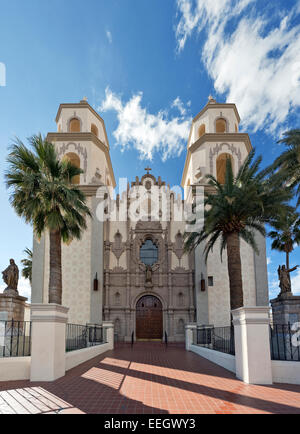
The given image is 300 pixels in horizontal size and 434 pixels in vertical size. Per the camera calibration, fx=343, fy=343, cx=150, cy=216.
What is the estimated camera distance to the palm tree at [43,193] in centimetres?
1512

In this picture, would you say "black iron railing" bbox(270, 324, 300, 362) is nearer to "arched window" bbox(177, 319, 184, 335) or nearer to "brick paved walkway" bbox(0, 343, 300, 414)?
"brick paved walkway" bbox(0, 343, 300, 414)

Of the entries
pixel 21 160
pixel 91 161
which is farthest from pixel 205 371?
pixel 91 161

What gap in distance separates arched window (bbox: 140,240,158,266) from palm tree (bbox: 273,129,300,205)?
12.9 metres

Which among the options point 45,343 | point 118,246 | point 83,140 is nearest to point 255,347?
point 45,343

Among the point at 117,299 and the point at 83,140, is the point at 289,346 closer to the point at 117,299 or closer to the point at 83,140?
the point at 117,299

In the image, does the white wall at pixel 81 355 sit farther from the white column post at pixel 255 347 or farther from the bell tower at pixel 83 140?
the bell tower at pixel 83 140

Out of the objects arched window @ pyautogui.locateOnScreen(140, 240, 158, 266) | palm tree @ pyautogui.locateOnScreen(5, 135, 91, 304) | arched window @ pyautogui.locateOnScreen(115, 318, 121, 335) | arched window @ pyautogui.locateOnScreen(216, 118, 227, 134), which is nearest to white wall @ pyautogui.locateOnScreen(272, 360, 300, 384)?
palm tree @ pyautogui.locateOnScreen(5, 135, 91, 304)

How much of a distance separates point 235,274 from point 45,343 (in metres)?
9.55

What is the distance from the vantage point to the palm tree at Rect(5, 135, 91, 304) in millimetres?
15117

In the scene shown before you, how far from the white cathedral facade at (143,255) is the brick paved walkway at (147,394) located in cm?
1362

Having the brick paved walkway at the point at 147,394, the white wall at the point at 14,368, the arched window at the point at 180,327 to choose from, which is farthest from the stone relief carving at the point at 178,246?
the white wall at the point at 14,368

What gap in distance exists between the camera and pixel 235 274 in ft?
53.0

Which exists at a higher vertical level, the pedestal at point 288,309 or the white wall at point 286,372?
the pedestal at point 288,309
